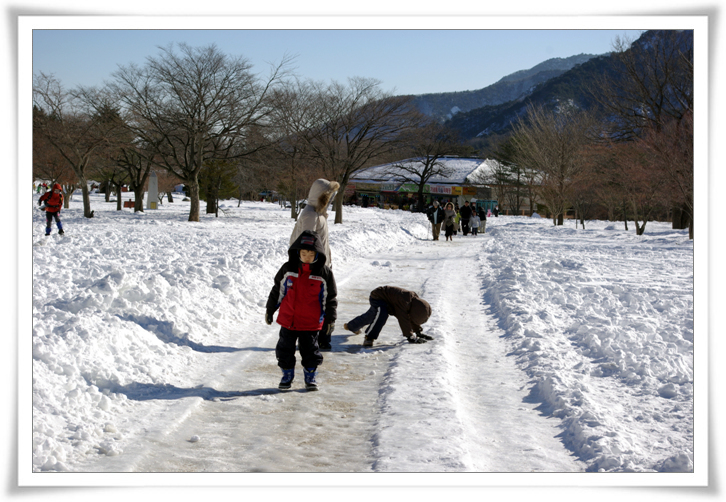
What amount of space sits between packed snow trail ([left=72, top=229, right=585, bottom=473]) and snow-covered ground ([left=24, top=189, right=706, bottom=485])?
0.06 ft

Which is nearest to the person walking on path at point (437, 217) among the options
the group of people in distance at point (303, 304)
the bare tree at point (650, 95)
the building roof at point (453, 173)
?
the bare tree at point (650, 95)

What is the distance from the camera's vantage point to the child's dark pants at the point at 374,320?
6.78 m

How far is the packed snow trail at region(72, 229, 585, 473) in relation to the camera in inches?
145

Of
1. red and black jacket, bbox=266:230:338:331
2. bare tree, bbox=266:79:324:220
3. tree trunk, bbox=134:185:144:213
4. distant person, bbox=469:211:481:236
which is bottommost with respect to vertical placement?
red and black jacket, bbox=266:230:338:331

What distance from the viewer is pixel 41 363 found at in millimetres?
4723

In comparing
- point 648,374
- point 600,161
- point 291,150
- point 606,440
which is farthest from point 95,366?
point 600,161

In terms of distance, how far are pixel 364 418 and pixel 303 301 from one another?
1.14 meters

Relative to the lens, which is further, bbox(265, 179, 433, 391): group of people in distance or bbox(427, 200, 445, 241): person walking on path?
bbox(427, 200, 445, 241): person walking on path

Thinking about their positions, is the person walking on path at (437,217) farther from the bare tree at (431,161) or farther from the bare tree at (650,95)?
the bare tree at (431,161)

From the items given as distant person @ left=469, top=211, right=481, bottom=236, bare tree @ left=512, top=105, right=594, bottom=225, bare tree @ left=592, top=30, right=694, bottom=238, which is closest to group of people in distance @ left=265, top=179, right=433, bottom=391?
bare tree @ left=592, top=30, right=694, bottom=238

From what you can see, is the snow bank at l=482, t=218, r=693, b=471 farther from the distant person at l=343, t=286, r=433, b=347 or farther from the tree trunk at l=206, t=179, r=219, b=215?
the tree trunk at l=206, t=179, r=219, b=215

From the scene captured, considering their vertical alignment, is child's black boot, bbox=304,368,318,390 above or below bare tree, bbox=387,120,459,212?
below

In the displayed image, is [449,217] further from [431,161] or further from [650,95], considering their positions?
[431,161]

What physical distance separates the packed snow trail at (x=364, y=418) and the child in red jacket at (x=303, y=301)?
28 cm
